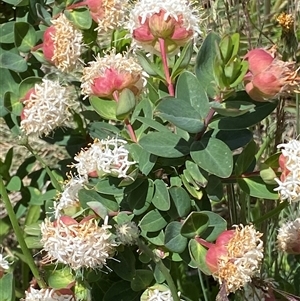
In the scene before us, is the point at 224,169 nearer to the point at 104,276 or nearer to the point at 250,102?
the point at 250,102

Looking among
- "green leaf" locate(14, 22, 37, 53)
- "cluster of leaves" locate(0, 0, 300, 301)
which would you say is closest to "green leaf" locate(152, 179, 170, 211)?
"cluster of leaves" locate(0, 0, 300, 301)

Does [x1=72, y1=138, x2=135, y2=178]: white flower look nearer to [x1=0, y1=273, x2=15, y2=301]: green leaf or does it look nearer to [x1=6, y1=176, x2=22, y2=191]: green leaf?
[x1=0, y1=273, x2=15, y2=301]: green leaf

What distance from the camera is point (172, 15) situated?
0.74 metres

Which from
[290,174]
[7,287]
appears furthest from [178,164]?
[7,287]

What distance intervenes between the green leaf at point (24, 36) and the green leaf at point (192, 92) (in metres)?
0.35

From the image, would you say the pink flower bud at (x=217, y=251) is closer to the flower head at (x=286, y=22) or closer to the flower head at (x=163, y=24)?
the flower head at (x=163, y=24)

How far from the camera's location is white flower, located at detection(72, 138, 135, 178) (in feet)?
2.42

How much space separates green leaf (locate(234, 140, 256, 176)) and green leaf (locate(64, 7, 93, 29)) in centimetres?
28

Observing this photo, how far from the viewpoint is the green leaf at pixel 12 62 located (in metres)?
1.02

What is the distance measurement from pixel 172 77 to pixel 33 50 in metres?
0.30

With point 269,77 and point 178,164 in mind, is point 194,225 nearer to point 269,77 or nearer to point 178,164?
point 178,164

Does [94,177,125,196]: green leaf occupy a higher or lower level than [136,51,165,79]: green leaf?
lower

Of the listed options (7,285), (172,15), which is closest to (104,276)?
(7,285)

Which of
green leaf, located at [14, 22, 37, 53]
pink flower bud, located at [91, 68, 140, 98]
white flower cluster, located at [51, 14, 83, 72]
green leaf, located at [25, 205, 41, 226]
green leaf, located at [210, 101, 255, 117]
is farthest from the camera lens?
green leaf, located at [25, 205, 41, 226]
